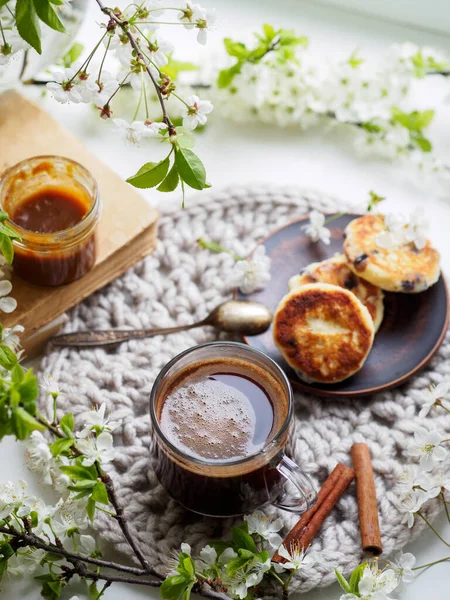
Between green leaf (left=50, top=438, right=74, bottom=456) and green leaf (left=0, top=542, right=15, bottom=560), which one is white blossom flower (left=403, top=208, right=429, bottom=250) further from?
green leaf (left=0, top=542, right=15, bottom=560)

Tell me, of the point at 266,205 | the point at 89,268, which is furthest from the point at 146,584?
the point at 266,205

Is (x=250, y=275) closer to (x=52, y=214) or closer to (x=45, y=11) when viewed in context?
(x=52, y=214)

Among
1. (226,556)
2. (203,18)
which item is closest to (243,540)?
(226,556)

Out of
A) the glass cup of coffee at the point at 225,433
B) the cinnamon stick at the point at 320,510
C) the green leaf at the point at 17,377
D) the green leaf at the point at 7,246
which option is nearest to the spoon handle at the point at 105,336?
the glass cup of coffee at the point at 225,433

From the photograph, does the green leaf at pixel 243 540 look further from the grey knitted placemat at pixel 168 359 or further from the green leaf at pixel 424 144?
the green leaf at pixel 424 144

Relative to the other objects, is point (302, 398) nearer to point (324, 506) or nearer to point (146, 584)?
point (324, 506)

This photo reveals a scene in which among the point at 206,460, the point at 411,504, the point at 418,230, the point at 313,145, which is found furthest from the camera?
the point at 313,145

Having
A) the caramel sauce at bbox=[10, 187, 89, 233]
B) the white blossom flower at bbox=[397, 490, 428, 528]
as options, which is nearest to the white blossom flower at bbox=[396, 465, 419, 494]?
the white blossom flower at bbox=[397, 490, 428, 528]
